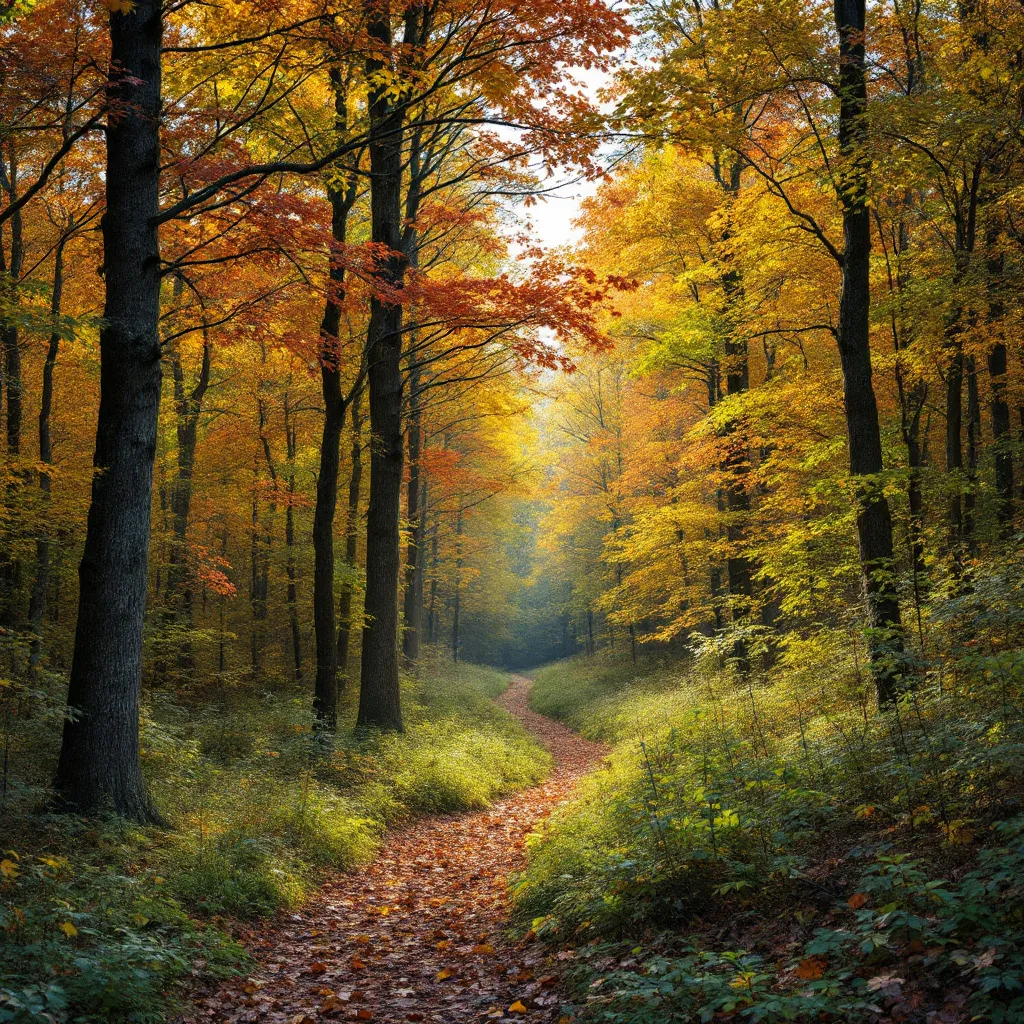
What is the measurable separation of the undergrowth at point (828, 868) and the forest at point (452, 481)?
0.03 metres

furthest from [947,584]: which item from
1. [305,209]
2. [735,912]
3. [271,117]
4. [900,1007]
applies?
[271,117]

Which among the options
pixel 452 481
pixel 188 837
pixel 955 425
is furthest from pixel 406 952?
pixel 452 481

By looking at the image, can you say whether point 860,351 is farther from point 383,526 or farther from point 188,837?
point 188,837

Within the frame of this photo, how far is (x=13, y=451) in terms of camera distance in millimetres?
11883

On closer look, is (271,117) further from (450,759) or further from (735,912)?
(735,912)

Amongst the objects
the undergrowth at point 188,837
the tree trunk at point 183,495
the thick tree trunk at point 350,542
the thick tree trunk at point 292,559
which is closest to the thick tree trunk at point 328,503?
the undergrowth at point 188,837

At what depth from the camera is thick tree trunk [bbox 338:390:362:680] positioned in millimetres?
15000

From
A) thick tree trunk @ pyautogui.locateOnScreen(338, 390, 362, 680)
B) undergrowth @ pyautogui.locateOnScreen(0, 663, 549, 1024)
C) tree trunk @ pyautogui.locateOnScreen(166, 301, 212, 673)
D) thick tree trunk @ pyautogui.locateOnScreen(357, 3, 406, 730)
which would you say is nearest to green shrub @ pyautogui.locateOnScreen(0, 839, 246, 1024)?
undergrowth @ pyautogui.locateOnScreen(0, 663, 549, 1024)

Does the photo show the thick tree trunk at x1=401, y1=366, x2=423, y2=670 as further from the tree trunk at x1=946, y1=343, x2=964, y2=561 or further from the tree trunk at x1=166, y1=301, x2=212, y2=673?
the tree trunk at x1=946, y1=343, x2=964, y2=561

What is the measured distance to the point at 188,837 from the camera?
620cm

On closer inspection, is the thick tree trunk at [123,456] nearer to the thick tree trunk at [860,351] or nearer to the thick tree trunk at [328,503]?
the thick tree trunk at [328,503]

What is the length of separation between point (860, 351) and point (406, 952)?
7296mm

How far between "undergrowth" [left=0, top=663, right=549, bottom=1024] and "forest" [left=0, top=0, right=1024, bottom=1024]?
0.14 feet

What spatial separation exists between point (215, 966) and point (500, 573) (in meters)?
37.9
